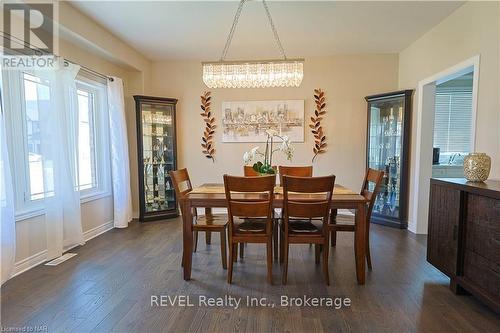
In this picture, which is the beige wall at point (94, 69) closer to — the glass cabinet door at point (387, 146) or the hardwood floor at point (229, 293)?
the hardwood floor at point (229, 293)

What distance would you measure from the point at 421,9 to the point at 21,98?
4.31 meters

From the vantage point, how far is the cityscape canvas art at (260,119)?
178 inches

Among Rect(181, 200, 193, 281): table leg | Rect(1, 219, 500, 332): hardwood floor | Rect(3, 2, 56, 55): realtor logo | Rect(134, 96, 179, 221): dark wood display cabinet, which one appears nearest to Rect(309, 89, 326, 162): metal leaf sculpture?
Rect(1, 219, 500, 332): hardwood floor

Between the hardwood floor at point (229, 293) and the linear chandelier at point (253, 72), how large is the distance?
1.93m

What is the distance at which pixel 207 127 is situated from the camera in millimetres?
4676

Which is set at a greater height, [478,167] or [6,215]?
[478,167]

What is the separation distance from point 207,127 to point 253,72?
78.0 inches

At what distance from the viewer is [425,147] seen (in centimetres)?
369

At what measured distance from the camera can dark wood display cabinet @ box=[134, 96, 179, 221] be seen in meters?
4.32

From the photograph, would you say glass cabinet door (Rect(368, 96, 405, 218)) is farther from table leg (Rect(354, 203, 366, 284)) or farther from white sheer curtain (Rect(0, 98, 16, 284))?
white sheer curtain (Rect(0, 98, 16, 284))

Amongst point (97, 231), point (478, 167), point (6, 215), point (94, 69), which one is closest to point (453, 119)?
point (478, 167)

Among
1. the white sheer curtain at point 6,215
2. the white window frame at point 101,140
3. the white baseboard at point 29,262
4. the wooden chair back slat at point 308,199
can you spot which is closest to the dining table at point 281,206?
the wooden chair back slat at point 308,199

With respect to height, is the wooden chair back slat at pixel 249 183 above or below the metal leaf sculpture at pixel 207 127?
below

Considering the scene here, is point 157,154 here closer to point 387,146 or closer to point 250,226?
point 250,226
